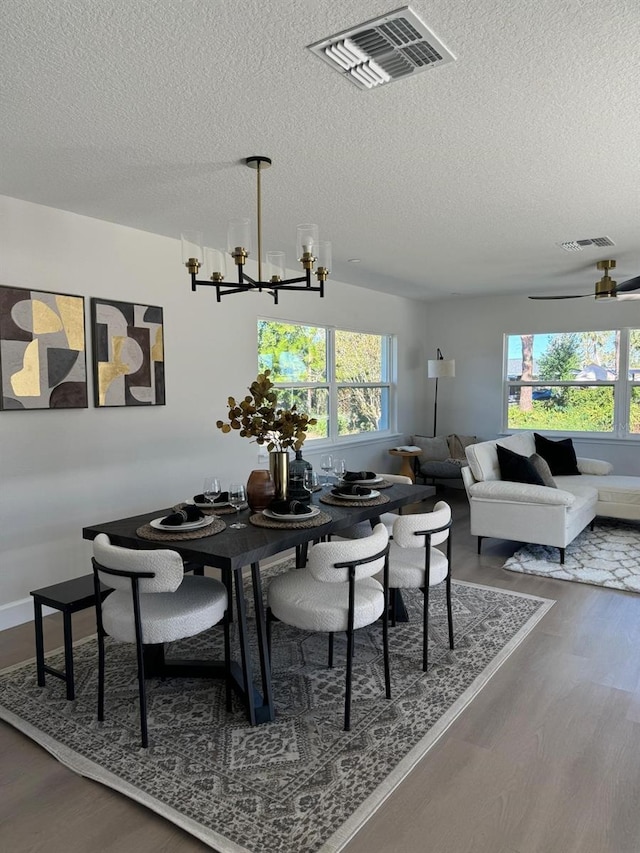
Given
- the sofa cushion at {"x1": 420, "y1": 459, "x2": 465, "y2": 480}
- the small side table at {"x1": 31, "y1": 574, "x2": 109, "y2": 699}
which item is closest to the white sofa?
the sofa cushion at {"x1": 420, "y1": 459, "x2": 465, "y2": 480}

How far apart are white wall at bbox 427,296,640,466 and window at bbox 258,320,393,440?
105 cm

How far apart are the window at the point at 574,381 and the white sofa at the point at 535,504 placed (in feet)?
4.93

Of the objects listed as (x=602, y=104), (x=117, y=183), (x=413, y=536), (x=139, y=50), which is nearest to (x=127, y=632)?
(x=413, y=536)

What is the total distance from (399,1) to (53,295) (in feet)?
8.85

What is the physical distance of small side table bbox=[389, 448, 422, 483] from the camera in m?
6.93

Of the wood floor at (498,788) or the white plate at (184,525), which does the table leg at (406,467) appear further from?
the white plate at (184,525)

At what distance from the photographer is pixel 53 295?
3.61 m

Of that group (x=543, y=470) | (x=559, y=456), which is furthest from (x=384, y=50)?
(x=559, y=456)

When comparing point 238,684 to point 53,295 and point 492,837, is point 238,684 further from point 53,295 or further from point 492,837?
point 53,295

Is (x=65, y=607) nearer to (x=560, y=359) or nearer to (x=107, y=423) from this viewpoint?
(x=107, y=423)

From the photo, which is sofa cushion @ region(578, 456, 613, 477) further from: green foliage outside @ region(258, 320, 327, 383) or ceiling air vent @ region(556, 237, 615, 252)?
green foliage outside @ region(258, 320, 327, 383)

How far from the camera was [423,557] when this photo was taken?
3.13 meters

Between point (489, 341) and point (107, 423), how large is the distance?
208 inches

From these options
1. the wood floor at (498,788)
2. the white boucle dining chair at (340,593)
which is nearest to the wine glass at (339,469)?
the white boucle dining chair at (340,593)
